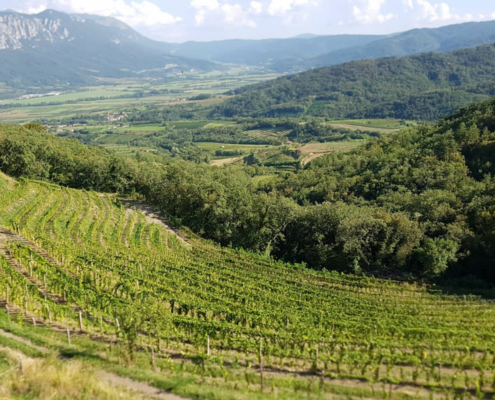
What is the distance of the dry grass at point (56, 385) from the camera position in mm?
13891

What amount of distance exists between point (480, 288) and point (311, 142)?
164 meters

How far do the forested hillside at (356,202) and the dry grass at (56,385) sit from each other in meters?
33.3

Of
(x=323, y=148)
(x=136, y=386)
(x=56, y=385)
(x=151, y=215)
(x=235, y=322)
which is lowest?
(x=323, y=148)

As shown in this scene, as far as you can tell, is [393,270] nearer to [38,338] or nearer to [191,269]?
[191,269]

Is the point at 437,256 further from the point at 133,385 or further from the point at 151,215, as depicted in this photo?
the point at 151,215

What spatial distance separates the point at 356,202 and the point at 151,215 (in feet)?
120

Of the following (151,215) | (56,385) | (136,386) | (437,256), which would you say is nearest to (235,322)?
(136,386)

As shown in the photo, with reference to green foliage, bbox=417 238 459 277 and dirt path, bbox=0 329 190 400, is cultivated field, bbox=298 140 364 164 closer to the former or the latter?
green foliage, bbox=417 238 459 277

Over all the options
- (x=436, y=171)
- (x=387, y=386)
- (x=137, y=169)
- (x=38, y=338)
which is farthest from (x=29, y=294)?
(x=436, y=171)

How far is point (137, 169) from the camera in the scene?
230ft

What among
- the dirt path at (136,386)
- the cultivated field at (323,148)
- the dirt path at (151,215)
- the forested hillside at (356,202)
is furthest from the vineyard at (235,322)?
the cultivated field at (323,148)

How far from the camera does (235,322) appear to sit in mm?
25219

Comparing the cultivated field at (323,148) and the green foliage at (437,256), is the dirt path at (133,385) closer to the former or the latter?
the green foliage at (437,256)

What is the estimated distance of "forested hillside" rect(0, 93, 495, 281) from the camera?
43312mm
